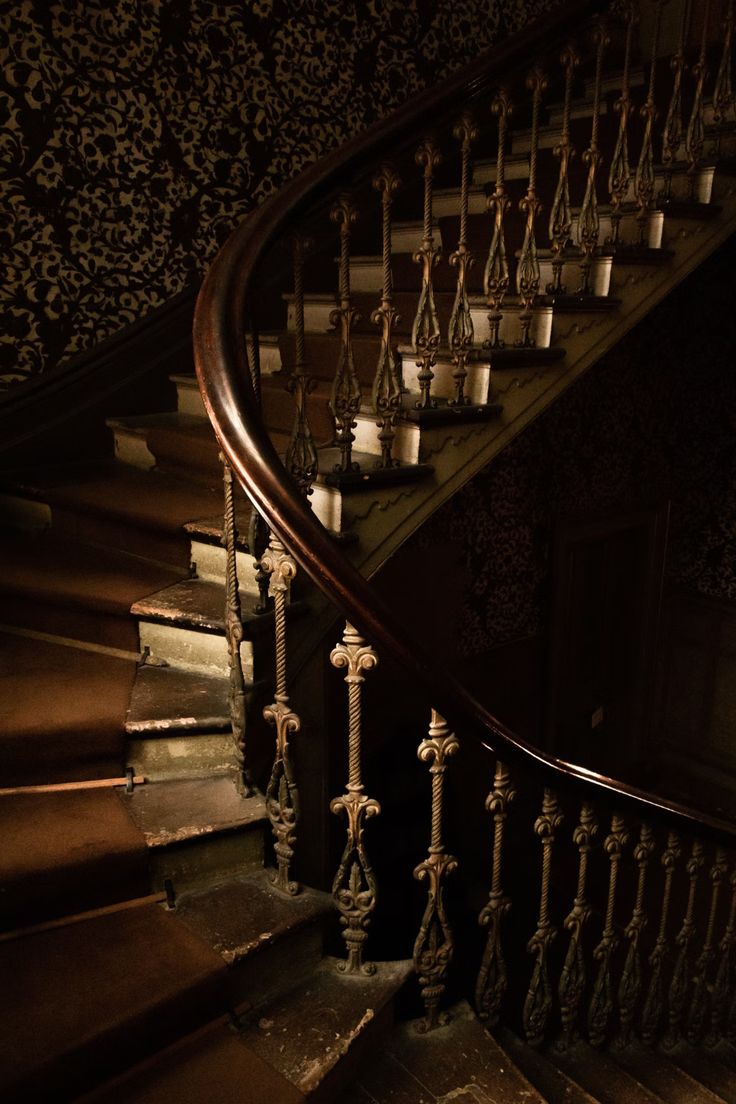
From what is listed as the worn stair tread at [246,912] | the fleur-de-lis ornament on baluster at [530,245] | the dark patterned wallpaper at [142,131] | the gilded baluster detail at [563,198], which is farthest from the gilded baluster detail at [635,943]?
the dark patterned wallpaper at [142,131]

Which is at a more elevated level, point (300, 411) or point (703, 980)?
point (300, 411)

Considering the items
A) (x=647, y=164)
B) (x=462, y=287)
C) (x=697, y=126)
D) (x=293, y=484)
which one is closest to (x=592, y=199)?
(x=647, y=164)

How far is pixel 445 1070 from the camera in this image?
165cm

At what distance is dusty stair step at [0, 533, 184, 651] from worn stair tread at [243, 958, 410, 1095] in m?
1.04

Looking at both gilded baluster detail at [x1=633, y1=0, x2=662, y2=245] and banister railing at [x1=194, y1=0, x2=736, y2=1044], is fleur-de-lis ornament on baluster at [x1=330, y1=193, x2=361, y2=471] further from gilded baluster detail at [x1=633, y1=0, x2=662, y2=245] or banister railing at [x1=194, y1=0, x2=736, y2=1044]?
gilded baluster detail at [x1=633, y1=0, x2=662, y2=245]

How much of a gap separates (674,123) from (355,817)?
2.33 meters

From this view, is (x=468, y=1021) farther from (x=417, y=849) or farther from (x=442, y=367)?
(x=442, y=367)

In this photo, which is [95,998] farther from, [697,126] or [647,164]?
[697,126]

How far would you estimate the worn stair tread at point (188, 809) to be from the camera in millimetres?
1752

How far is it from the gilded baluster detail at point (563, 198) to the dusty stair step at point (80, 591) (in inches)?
57.7

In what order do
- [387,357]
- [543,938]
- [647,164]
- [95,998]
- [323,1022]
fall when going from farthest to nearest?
[647,164] → [387,357] → [543,938] → [323,1022] → [95,998]

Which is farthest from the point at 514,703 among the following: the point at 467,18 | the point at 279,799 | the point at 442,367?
the point at 467,18

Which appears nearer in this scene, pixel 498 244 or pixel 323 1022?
pixel 323 1022

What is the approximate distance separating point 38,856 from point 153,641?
0.72m
